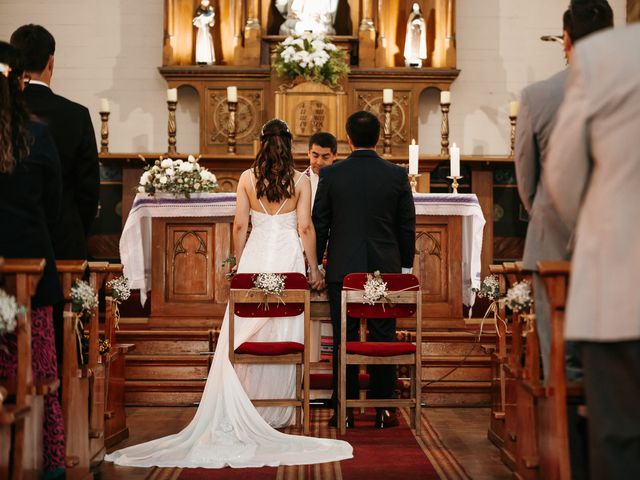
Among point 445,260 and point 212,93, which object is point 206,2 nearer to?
point 212,93

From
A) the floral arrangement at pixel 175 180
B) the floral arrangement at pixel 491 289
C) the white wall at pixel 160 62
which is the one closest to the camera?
the floral arrangement at pixel 491 289

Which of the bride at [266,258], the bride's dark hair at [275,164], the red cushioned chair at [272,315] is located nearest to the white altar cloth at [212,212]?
the bride at [266,258]

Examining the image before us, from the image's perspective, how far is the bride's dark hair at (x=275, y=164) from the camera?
5977 millimetres

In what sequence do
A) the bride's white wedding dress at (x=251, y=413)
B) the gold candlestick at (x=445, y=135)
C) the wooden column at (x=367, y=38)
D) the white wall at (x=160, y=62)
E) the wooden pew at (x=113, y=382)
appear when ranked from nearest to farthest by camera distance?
the bride's white wedding dress at (x=251, y=413) → the wooden pew at (x=113, y=382) → the gold candlestick at (x=445, y=135) → the wooden column at (x=367, y=38) → the white wall at (x=160, y=62)

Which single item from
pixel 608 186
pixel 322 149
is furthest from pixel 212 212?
pixel 608 186

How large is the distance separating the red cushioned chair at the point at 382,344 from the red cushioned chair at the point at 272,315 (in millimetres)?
218

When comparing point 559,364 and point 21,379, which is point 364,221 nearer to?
point 559,364

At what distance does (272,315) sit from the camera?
18.9ft

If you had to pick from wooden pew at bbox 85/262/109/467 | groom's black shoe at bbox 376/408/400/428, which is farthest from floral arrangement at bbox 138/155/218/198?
wooden pew at bbox 85/262/109/467

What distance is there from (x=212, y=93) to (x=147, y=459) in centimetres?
627

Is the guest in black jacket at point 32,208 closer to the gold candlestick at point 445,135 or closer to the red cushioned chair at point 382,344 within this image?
the red cushioned chair at point 382,344

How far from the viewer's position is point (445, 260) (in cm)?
785

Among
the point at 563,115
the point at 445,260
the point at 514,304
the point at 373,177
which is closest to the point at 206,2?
the point at 445,260

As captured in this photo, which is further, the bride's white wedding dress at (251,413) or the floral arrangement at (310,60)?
the floral arrangement at (310,60)
